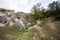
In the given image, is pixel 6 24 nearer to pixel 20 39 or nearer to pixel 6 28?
pixel 6 28

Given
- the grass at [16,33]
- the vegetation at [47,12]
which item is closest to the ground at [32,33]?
the grass at [16,33]

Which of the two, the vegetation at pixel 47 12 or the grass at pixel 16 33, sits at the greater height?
the vegetation at pixel 47 12

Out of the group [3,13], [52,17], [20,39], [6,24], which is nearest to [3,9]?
[3,13]

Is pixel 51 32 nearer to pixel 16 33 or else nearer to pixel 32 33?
pixel 32 33

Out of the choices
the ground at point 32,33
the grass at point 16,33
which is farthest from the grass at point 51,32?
the grass at point 16,33

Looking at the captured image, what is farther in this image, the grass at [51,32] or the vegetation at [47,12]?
the vegetation at [47,12]

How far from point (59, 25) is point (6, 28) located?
80.6 inches

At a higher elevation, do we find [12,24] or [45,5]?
[45,5]

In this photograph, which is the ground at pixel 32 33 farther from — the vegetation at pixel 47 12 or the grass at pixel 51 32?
the vegetation at pixel 47 12

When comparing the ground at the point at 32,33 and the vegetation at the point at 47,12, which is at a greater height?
the vegetation at the point at 47,12

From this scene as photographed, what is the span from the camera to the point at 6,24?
5.36m

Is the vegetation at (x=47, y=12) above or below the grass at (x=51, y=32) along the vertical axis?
above

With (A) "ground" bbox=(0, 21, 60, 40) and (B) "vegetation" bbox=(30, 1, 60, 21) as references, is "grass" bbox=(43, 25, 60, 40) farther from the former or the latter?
(B) "vegetation" bbox=(30, 1, 60, 21)

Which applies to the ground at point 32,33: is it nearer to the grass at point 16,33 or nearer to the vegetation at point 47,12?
the grass at point 16,33
